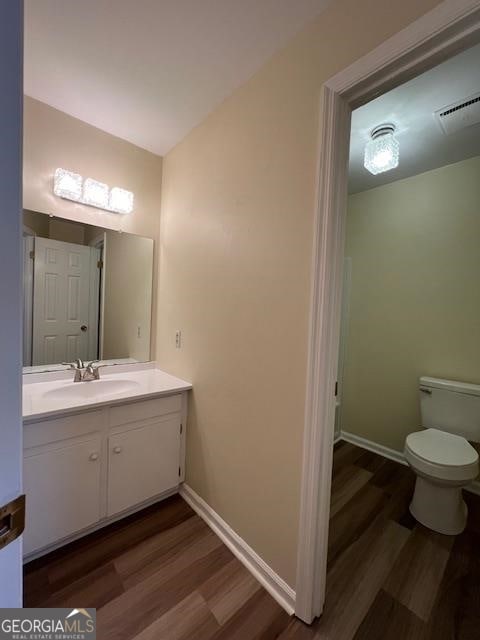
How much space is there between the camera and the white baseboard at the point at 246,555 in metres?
1.20

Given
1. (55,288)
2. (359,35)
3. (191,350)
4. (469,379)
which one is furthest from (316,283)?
(469,379)

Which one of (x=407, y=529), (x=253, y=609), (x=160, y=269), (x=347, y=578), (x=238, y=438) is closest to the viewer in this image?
(x=253, y=609)

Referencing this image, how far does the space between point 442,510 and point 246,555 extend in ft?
4.03

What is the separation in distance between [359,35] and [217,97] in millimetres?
841

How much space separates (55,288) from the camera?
1.73 metres

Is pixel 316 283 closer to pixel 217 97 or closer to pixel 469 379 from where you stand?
pixel 217 97

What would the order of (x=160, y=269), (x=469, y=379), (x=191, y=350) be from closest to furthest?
(x=191, y=350) < (x=469, y=379) < (x=160, y=269)

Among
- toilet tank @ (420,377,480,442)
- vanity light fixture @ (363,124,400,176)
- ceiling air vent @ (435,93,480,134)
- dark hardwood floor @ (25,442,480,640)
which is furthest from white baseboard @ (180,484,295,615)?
ceiling air vent @ (435,93,480,134)

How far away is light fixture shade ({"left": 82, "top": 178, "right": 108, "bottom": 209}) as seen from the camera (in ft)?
5.86

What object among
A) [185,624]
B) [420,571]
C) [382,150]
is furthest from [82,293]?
[420,571]

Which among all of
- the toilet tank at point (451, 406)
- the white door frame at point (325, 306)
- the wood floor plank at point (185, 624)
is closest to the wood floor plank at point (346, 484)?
the toilet tank at point (451, 406)

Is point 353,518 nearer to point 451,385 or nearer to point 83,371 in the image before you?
point 451,385

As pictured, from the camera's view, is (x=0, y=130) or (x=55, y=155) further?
(x=55, y=155)

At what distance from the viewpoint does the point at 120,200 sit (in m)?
1.92
